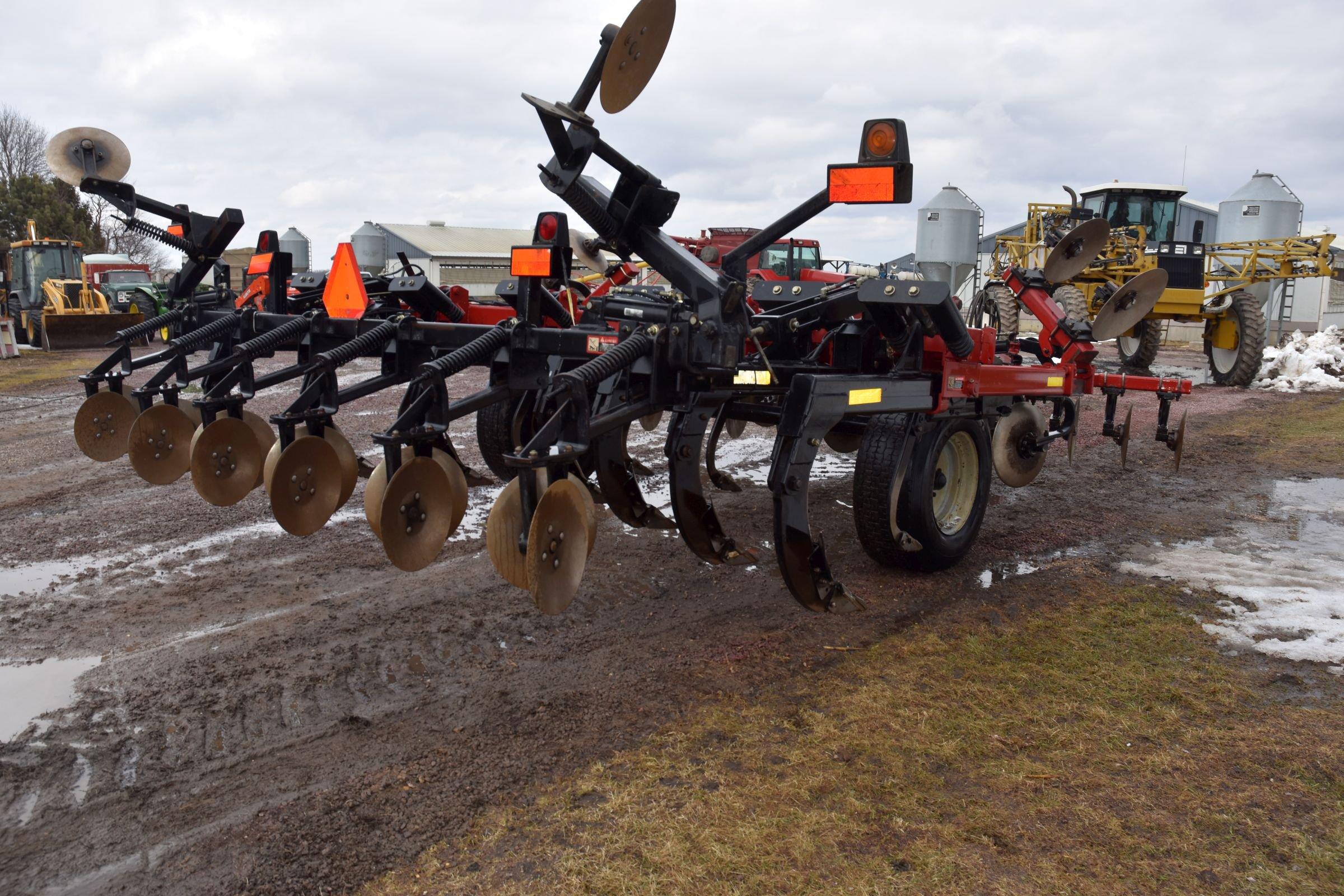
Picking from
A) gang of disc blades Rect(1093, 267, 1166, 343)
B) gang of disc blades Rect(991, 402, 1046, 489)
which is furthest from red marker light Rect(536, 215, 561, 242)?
gang of disc blades Rect(1093, 267, 1166, 343)

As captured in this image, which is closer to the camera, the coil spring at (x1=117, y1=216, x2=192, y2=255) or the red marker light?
the red marker light

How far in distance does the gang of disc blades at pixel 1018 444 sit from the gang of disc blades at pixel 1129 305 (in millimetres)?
910

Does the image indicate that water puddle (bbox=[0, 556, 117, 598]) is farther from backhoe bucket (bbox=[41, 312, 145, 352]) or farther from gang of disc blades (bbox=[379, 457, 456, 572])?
backhoe bucket (bbox=[41, 312, 145, 352])

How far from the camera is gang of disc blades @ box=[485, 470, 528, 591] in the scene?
3.09m

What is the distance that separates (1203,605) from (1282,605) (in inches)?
14.9

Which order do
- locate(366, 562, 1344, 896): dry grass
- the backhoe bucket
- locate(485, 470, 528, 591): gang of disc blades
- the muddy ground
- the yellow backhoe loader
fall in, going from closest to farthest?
1. locate(366, 562, 1344, 896): dry grass
2. the muddy ground
3. locate(485, 470, 528, 591): gang of disc blades
4. the backhoe bucket
5. the yellow backhoe loader

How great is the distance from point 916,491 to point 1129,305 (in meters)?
2.95

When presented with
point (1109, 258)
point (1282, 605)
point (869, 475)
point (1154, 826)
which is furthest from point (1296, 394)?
point (1154, 826)

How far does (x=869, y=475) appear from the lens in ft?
14.9

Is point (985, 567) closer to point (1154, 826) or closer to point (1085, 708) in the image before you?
point (1085, 708)

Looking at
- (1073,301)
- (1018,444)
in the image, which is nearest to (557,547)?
(1018,444)

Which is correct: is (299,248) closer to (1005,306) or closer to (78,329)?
(78,329)

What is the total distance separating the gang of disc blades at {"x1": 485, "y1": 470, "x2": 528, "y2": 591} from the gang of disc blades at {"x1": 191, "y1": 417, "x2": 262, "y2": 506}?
160cm

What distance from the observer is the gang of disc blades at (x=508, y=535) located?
3.09 metres
